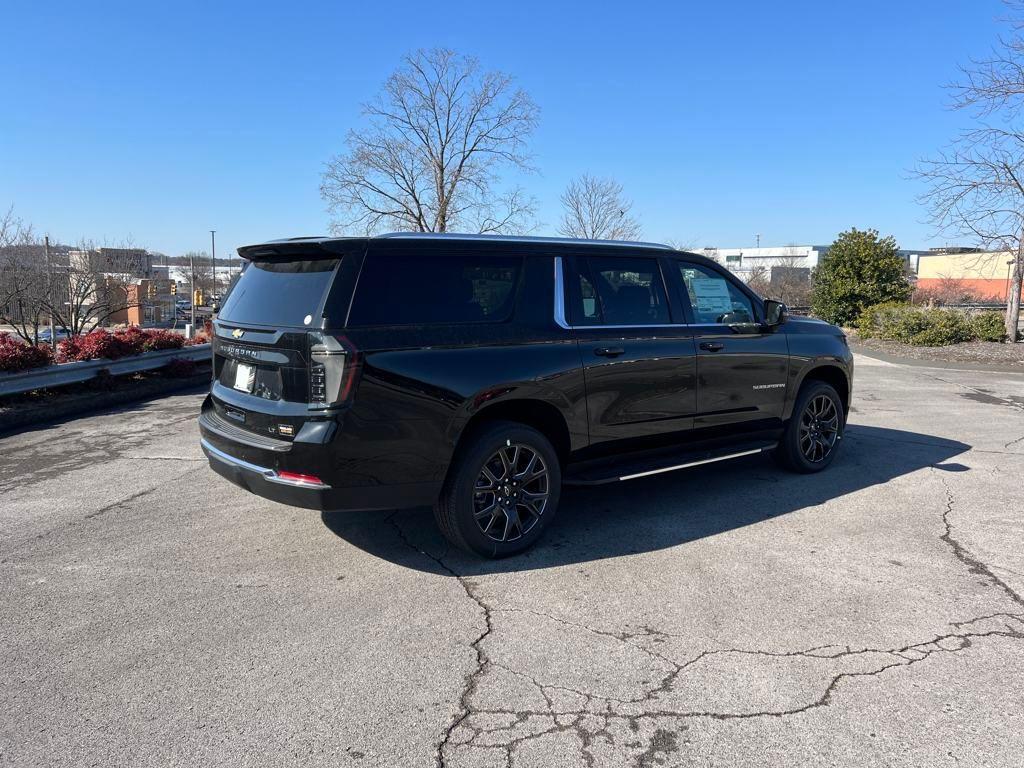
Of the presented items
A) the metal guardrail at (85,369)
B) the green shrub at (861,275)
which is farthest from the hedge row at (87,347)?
the green shrub at (861,275)

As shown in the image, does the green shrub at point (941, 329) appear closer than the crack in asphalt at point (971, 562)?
No

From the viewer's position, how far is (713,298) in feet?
18.2

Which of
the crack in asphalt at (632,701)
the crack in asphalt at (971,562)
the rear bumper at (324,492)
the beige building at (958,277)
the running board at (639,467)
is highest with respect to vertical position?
the beige building at (958,277)

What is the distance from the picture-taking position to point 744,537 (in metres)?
4.70

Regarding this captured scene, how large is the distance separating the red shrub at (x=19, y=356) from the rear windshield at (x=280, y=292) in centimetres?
567

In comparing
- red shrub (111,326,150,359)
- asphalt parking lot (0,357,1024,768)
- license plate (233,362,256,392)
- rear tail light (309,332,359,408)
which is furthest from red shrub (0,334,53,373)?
rear tail light (309,332,359,408)

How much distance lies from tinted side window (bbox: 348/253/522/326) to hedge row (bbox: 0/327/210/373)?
23.0ft

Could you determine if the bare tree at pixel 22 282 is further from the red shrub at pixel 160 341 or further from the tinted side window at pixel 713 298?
the tinted side window at pixel 713 298

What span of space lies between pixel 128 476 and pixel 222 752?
14.2 feet

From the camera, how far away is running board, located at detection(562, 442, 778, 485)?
4.62 m

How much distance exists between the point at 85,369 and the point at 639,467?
27.8 ft

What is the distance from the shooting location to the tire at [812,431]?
6098 millimetres

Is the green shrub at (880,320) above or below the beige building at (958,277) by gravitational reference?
below

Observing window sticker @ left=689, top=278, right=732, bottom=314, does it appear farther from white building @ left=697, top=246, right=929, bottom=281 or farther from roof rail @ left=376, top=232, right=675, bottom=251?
white building @ left=697, top=246, right=929, bottom=281
